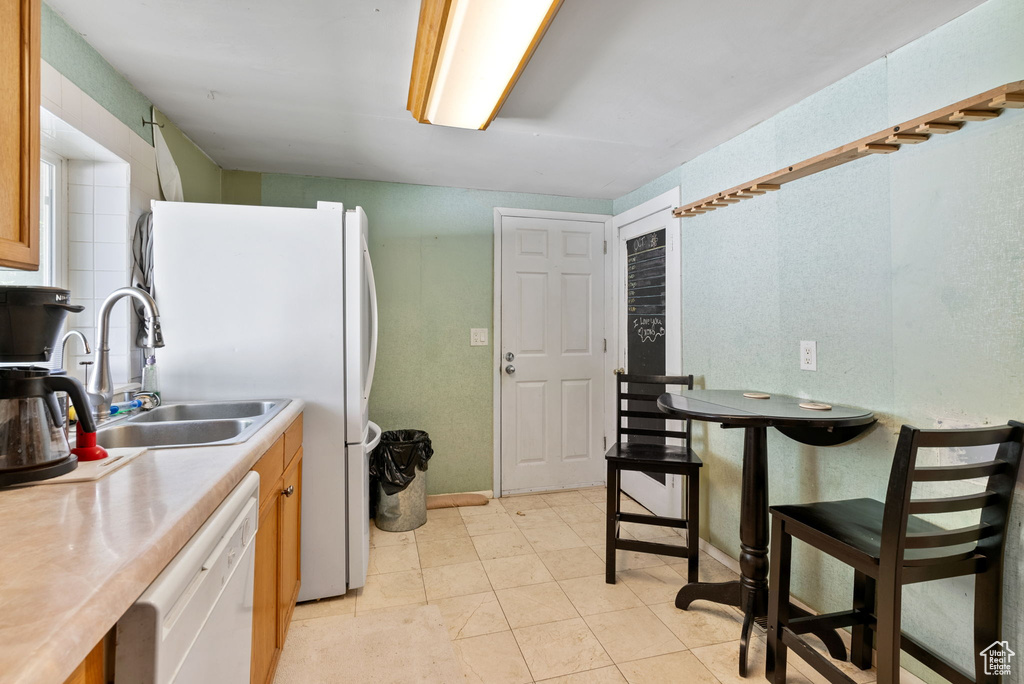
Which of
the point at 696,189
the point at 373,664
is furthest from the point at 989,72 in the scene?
the point at 373,664

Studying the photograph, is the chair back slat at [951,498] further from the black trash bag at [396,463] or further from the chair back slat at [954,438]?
the black trash bag at [396,463]

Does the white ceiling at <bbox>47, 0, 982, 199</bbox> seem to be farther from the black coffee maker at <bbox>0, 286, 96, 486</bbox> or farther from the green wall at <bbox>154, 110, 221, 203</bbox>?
the black coffee maker at <bbox>0, 286, 96, 486</bbox>

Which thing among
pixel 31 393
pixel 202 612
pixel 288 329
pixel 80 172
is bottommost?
pixel 202 612

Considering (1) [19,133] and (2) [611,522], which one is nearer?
(1) [19,133]

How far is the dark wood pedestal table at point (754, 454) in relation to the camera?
1.66 metres

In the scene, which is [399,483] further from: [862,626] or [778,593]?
[862,626]

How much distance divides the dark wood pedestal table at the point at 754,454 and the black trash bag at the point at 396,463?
1.59 metres

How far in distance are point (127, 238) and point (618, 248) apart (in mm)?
2930

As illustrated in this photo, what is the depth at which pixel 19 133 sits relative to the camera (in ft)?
3.45

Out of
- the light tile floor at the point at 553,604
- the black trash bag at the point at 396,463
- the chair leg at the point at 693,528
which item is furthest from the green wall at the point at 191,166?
the chair leg at the point at 693,528

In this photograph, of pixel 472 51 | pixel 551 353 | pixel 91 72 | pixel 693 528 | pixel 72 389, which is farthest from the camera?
pixel 551 353

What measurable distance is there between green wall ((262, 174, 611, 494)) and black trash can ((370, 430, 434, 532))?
1.37 feet

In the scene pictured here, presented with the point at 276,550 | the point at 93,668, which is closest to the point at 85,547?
the point at 93,668

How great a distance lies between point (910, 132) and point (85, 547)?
7.51 ft
